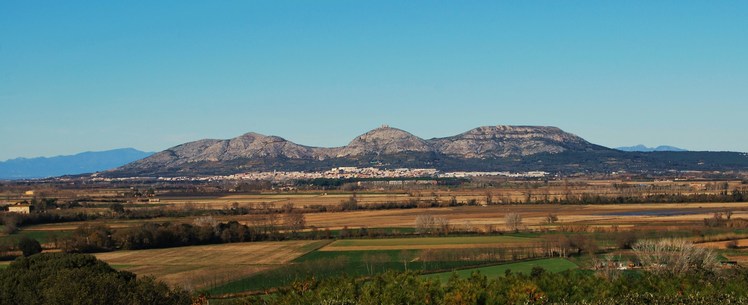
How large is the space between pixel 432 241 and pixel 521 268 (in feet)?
57.2

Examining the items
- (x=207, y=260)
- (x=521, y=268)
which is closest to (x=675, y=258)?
(x=521, y=268)

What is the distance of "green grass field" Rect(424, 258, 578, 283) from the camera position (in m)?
50.2

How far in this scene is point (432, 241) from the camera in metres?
69.2

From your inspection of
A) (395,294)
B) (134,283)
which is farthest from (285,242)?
(395,294)

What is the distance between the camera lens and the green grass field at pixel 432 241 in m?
67.1

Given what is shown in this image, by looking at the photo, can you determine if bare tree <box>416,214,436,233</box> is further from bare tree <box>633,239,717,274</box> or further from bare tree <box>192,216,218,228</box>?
bare tree <box>633,239,717,274</box>

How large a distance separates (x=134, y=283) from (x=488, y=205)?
7778 centimetres

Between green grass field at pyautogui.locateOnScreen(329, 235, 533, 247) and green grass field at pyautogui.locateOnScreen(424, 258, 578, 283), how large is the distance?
432 inches

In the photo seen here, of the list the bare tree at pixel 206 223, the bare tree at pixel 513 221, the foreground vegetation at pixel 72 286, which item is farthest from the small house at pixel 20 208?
the foreground vegetation at pixel 72 286

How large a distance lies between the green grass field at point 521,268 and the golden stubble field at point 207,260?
1304 cm

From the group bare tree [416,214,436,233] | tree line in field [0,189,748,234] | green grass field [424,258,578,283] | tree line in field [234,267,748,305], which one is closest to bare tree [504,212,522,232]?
bare tree [416,214,436,233]

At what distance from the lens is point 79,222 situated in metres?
85.4

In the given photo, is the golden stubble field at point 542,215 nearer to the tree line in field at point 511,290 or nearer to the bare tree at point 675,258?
the bare tree at point 675,258

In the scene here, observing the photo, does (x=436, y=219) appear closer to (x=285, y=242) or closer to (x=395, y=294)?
(x=285, y=242)
